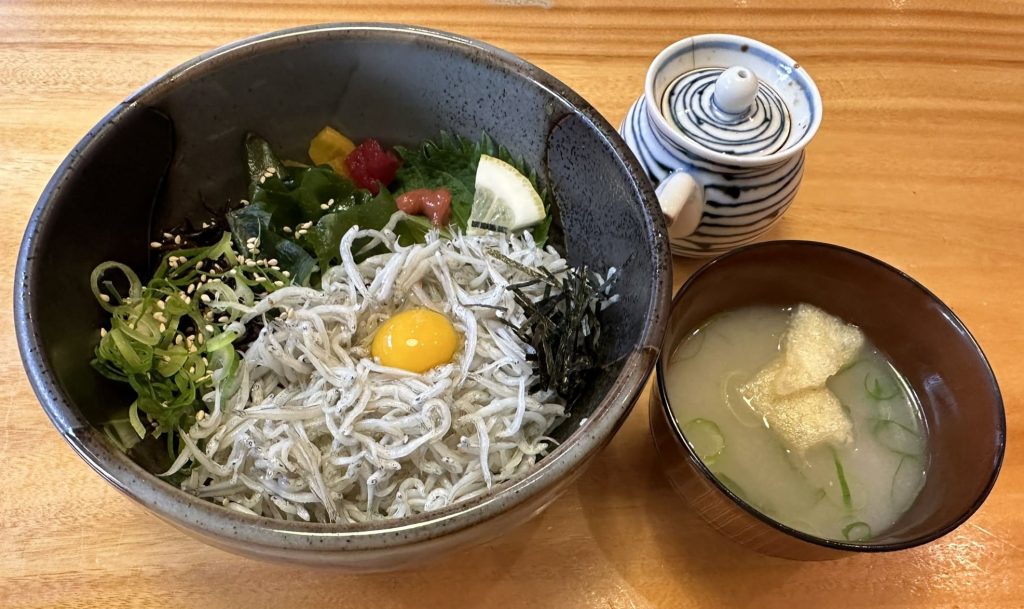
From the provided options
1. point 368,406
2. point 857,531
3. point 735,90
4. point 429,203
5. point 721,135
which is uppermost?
point 735,90

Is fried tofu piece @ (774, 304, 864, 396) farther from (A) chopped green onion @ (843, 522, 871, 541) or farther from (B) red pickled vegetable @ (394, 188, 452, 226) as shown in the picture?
(B) red pickled vegetable @ (394, 188, 452, 226)

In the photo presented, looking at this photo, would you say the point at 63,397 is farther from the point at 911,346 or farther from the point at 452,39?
the point at 911,346

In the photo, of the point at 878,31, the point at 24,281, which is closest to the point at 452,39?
the point at 24,281

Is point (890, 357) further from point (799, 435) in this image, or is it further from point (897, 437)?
point (799, 435)

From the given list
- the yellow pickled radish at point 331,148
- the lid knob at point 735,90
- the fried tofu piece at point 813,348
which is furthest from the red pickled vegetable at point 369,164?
the fried tofu piece at point 813,348

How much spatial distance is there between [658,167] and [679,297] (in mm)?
397

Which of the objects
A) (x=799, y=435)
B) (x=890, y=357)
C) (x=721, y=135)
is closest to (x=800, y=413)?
(x=799, y=435)

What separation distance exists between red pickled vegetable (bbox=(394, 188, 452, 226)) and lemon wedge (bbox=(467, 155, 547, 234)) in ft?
0.31

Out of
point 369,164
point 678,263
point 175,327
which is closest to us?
point 175,327

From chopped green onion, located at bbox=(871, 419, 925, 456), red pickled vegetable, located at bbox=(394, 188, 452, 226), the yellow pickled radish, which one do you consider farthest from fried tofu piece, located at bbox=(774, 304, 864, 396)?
the yellow pickled radish

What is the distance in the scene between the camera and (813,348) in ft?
4.99

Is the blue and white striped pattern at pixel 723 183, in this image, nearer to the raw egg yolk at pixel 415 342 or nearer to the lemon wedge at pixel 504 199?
the lemon wedge at pixel 504 199

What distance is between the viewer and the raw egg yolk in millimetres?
1456

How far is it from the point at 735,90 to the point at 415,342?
0.91 metres
